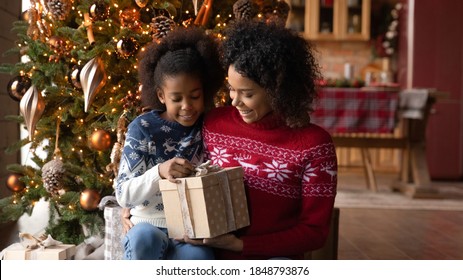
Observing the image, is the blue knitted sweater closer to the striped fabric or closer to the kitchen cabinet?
the striped fabric

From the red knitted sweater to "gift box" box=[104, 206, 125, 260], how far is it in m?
0.59

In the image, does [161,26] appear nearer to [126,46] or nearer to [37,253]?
[126,46]

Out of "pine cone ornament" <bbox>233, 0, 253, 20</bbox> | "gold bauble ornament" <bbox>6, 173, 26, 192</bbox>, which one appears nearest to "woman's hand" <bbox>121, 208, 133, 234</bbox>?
"pine cone ornament" <bbox>233, 0, 253, 20</bbox>

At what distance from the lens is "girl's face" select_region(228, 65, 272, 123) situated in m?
1.66

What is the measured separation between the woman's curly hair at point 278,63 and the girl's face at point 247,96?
0.05 feet

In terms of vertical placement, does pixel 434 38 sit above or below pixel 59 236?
above

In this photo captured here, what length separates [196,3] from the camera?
237cm

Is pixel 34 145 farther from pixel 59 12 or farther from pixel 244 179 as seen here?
pixel 244 179

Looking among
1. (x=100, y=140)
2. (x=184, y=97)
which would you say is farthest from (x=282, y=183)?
(x=100, y=140)

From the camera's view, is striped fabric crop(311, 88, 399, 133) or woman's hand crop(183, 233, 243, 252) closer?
woman's hand crop(183, 233, 243, 252)

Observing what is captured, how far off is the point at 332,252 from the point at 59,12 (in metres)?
1.34

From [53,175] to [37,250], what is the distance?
19.7 inches

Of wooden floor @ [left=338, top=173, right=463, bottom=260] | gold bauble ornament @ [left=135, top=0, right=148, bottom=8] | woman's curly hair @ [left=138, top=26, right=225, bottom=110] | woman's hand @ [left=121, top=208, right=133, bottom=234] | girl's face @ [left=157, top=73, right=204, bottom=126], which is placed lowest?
wooden floor @ [left=338, top=173, right=463, bottom=260]
